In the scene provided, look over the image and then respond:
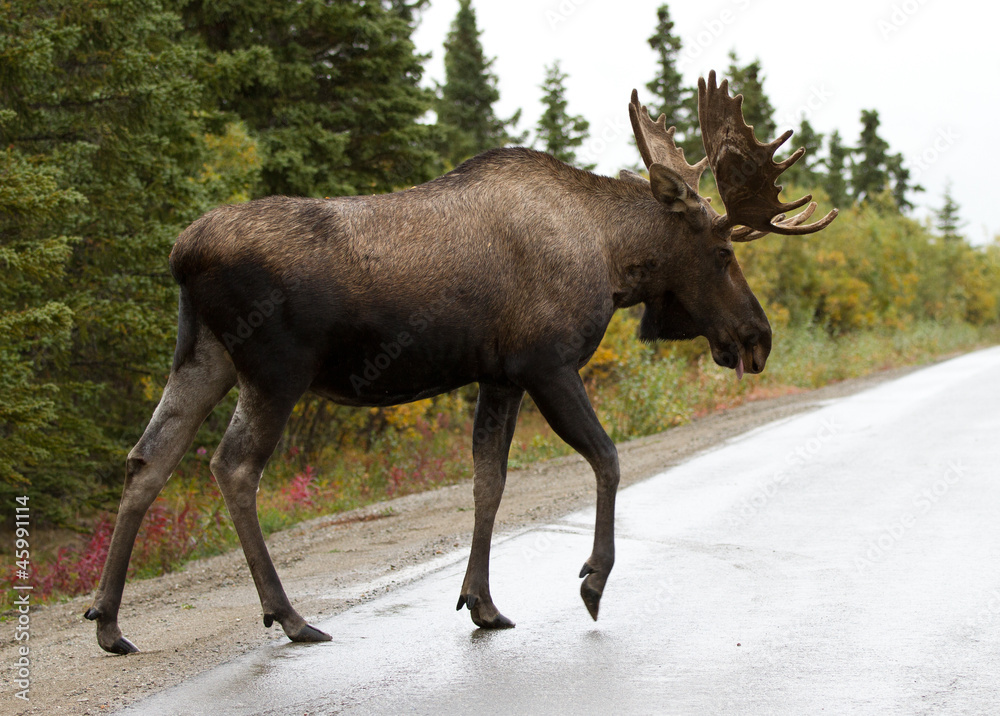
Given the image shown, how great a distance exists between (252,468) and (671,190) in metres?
2.36

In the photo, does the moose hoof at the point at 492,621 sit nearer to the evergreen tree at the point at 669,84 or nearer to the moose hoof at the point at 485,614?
the moose hoof at the point at 485,614

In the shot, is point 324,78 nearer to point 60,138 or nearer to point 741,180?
point 60,138

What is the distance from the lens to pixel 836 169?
6644cm

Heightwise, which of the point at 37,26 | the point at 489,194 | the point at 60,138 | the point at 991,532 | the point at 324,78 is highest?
the point at 324,78

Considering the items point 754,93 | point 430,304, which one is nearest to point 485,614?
point 430,304

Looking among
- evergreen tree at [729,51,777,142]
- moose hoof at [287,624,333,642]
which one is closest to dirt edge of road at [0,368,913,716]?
moose hoof at [287,624,333,642]

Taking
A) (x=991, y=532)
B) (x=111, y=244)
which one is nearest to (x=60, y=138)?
(x=111, y=244)

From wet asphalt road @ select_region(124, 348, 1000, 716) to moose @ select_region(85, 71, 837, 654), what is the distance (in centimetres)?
34

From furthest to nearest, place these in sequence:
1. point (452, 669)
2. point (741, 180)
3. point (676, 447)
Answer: point (676, 447) < point (741, 180) < point (452, 669)

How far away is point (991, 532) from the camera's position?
6.78 metres

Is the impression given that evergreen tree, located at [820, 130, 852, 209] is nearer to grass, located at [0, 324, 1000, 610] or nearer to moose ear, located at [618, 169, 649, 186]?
grass, located at [0, 324, 1000, 610]

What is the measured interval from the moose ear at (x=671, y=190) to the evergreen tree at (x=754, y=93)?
46.1 metres

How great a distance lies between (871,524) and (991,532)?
78cm

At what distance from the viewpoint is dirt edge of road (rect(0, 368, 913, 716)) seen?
418cm
